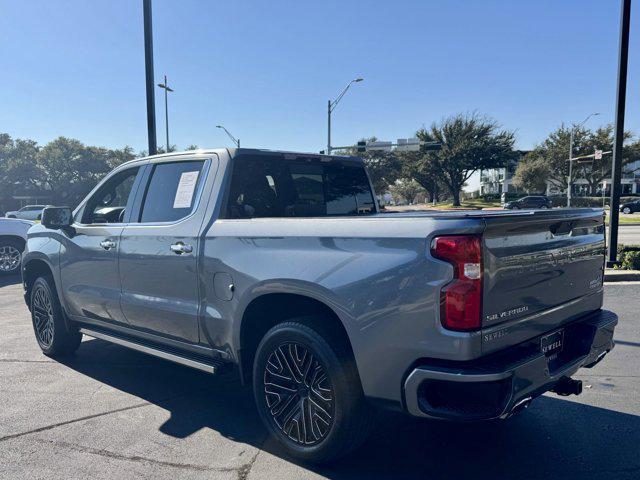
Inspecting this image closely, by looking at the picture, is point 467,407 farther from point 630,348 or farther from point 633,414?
point 630,348

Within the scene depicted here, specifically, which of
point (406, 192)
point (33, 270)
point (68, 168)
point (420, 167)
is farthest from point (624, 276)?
point (406, 192)

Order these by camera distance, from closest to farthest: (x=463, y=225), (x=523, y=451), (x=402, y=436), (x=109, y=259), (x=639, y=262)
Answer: (x=463, y=225) < (x=523, y=451) < (x=402, y=436) < (x=109, y=259) < (x=639, y=262)

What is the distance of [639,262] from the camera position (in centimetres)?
1007

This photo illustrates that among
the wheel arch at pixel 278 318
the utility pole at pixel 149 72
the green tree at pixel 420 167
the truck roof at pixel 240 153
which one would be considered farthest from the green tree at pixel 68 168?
the wheel arch at pixel 278 318

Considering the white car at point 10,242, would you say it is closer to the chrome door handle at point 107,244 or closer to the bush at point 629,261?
the chrome door handle at point 107,244

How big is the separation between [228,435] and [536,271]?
233cm

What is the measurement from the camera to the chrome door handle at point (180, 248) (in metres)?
3.66

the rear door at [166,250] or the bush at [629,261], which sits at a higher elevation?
the rear door at [166,250]

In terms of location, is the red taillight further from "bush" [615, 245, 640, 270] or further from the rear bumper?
"bush" [615, 245, 640, 270]

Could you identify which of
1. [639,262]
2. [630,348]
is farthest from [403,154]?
[630,348]

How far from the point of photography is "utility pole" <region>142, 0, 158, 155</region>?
1048 centimetres

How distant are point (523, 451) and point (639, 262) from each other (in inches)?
330

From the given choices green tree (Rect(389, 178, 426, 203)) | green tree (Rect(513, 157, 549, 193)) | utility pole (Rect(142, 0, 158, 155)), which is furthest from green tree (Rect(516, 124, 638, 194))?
utility pole (Rect(142, 0, 158, 155))

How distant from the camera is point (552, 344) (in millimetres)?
3016
